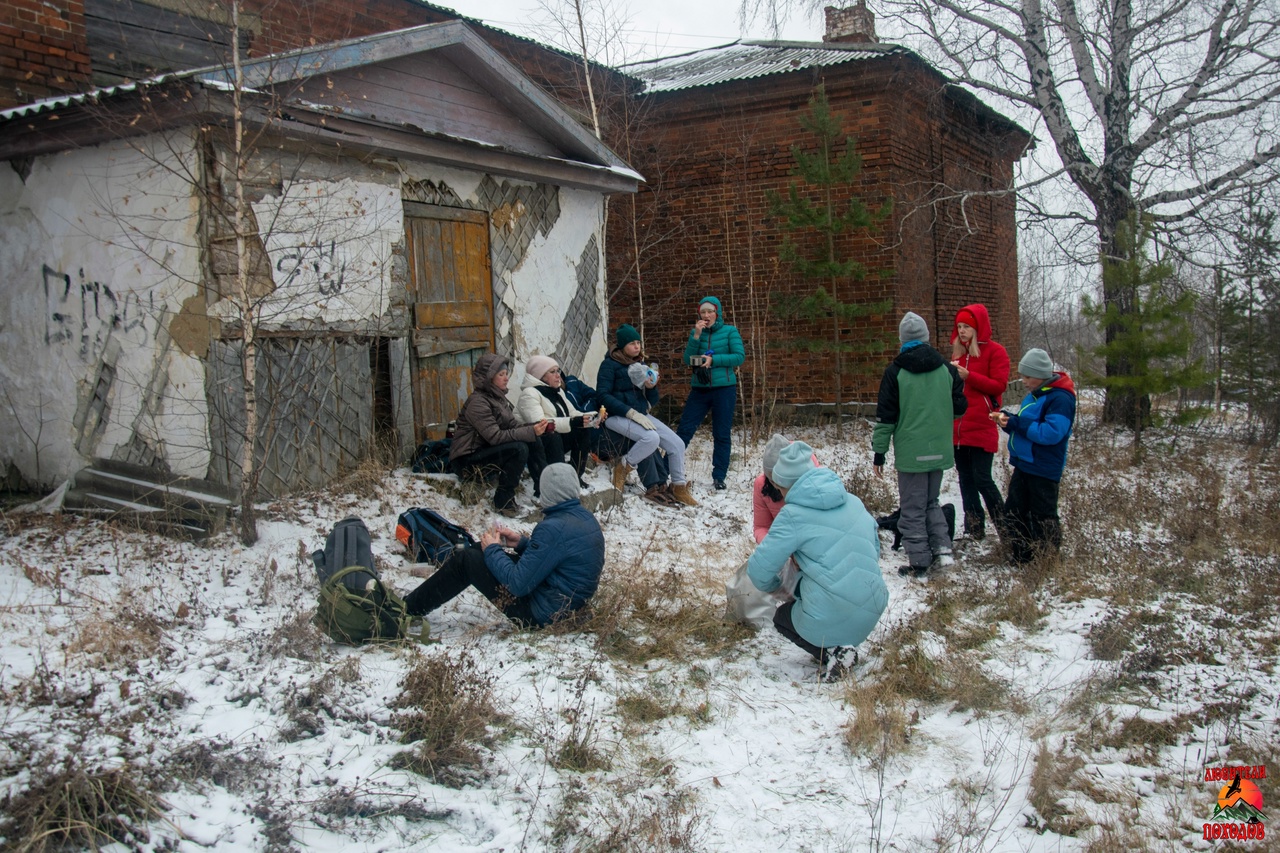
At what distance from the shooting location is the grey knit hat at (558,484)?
4836 millimetres

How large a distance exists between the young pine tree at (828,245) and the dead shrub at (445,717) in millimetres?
8599

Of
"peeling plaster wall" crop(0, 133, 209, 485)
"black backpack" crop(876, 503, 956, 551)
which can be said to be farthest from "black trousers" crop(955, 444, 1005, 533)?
"peeling plaster wall" crop(0, 133, 209, 485)

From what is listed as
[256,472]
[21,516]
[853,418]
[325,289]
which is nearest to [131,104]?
[325,289]

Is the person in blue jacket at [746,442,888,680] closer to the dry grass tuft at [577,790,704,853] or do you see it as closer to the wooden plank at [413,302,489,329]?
the dry grass tuft at [577,790,704,853]

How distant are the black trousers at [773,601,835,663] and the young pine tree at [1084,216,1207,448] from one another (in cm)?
743

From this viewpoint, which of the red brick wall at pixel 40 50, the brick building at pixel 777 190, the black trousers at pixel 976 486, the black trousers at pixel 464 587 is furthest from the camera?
the brick building at pixel 777 190

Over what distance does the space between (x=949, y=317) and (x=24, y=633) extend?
43.5 feet

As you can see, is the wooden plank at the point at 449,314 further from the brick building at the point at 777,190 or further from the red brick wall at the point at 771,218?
the red brick wall at the point at 771,218

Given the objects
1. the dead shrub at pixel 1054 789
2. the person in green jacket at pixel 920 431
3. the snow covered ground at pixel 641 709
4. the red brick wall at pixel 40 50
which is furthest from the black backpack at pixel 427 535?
the red brick wall at pixel 40 50

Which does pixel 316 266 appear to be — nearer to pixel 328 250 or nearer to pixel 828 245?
pixel 328 250

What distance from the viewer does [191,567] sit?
221 inches

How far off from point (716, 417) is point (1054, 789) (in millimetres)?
5594

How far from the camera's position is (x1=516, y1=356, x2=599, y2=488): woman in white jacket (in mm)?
7684

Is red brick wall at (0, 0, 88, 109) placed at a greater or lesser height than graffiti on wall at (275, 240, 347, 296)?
greater
